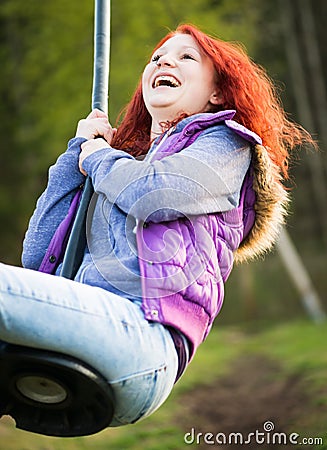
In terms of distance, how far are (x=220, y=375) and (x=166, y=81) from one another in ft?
16.1

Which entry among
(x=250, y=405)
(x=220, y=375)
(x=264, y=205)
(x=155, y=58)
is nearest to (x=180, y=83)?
(x=155, y=58)

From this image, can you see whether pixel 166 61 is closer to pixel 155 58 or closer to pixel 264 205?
pixel 155 58

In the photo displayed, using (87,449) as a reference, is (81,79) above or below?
above

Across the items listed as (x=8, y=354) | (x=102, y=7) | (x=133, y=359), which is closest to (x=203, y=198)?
(x=133, y=359)

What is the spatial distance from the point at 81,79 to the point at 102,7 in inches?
355

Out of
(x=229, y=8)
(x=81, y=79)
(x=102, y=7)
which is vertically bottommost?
(x=81, y=79)

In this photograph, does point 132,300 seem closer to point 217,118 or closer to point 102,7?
point 217,118

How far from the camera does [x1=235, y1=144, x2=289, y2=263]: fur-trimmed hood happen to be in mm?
1835

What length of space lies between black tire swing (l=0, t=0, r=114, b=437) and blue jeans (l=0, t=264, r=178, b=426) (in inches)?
1.0

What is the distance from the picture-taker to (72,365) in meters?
1.48

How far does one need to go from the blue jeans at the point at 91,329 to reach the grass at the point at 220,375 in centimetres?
198

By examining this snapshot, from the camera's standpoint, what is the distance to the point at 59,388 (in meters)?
1.62

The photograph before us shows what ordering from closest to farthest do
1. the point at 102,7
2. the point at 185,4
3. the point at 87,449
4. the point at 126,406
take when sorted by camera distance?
1. the point at 126,406
2. the point at 102,7
3. the point at 87,449
4. the point at 185,4

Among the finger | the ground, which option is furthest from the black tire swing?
the ground
